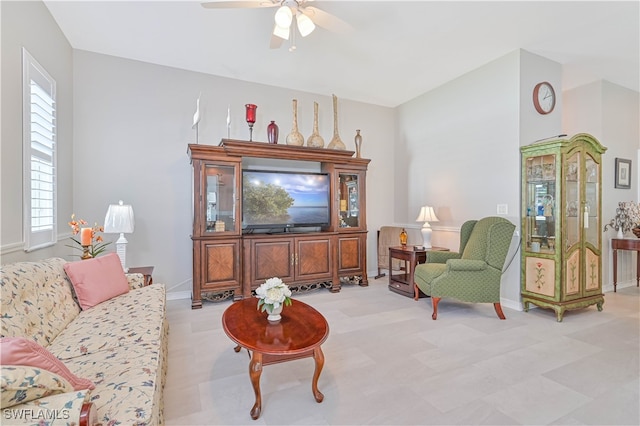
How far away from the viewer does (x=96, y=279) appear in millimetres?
2418

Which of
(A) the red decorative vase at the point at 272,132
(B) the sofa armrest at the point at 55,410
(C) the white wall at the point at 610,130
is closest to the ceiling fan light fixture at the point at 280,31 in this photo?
(A) the red decorative vase at the point at 272,132

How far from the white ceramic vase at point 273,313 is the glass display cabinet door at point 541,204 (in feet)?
10.2

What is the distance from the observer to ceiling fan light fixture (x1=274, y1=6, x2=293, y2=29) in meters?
2.33

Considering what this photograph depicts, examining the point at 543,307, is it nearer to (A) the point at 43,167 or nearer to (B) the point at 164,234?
(B) the point at 164,234

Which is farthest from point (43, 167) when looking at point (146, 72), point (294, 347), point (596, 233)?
point (596, 233)

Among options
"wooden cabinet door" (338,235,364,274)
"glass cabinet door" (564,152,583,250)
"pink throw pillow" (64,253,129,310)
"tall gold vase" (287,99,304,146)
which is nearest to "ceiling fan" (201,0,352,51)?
"tall gold vase" (287,99,304,146)

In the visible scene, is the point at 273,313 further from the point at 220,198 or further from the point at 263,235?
the point at 220,198

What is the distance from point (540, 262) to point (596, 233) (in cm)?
91

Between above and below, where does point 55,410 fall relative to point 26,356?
below

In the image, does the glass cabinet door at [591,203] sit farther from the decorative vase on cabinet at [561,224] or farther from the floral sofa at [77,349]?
the floral sofa at [77,349]

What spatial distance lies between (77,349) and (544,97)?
520cm

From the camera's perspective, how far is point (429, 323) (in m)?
3.19

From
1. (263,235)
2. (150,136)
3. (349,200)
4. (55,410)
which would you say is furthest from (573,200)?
(150,136)

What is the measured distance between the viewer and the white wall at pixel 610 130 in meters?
4.46
